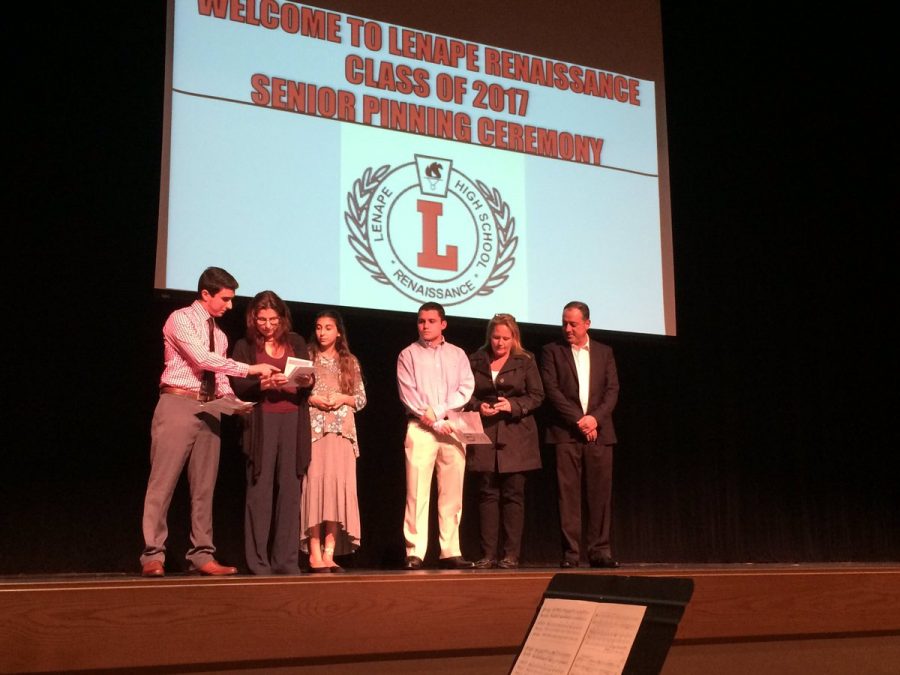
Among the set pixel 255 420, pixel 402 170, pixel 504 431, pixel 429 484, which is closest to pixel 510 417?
pixel 504 431

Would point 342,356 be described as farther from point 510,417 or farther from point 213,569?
point 213,569

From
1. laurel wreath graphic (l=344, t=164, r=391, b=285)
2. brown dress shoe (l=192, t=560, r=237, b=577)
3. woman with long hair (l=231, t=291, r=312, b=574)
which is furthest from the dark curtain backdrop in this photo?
A: brown dress shoe (l=192, t=560, r=237, b=577)

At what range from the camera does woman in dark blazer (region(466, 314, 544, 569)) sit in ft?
14.3

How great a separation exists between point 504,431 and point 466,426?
0.30 meters

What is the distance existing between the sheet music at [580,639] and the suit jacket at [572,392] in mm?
3313

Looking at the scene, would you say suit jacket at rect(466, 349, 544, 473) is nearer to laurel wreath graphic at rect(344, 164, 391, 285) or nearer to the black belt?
laurel wreath graphic at rect(344, 164, 391, 285)

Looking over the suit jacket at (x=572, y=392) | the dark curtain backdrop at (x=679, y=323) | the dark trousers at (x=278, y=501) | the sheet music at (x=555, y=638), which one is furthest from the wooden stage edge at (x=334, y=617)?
the dark curtain backdrop at (x=679, y=323)

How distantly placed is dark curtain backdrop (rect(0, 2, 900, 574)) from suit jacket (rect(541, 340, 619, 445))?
0.58m

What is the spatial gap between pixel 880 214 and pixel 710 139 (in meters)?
1.35

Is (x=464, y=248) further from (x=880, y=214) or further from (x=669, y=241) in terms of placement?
(x=880, y=214)

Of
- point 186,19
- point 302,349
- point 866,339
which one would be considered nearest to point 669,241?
point 866,339

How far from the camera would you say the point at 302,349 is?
3928 mm

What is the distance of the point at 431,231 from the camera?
4797 millimetres

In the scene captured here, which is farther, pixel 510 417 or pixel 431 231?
pixel 431 231
